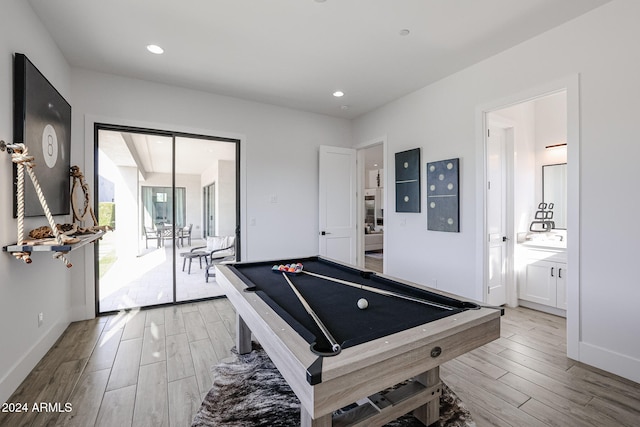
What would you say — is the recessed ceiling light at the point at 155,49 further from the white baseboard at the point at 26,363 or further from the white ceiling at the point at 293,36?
the white baseboard at the point at 26,363

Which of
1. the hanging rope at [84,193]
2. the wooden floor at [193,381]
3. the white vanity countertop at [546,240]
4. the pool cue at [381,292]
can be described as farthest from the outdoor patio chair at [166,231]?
the white vanity countertop at [546,240]

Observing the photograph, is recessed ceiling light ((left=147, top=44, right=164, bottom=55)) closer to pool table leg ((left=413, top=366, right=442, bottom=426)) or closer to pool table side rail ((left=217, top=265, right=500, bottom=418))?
pool table side rail ((left=217, top=265, right=500, bottom=418))

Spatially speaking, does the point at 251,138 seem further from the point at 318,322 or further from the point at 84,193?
the point at 318,322

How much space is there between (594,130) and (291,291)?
2.67m

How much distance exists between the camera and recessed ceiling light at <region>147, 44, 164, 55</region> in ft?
9.04

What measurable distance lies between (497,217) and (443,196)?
0.77m

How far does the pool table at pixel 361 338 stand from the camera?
1000 mm

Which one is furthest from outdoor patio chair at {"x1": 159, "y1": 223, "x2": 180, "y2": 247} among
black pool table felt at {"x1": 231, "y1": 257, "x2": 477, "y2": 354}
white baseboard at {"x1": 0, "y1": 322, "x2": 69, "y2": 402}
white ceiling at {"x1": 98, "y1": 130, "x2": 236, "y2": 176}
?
black pool table felt at {"x1": 231, "y1": 257, "x2": 477, "y2": 354}

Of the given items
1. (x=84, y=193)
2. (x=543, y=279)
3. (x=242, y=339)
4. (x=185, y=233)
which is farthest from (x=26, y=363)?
(x=543, y=279)

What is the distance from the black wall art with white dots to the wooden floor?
1.27m

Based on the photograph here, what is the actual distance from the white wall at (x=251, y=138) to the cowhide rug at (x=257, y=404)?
214 centimetres

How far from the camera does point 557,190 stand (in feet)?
12.5

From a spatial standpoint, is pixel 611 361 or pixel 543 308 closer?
pixel 611 361

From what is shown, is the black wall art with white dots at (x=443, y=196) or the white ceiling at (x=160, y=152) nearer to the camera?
the black wall art with white dots at (x=443, y=196)
